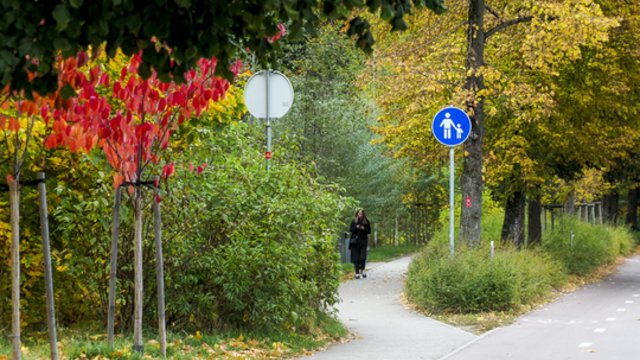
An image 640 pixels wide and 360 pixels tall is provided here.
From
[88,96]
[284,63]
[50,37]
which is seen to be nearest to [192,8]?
[50,37]

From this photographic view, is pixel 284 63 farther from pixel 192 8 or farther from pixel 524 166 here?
pixel 192 8

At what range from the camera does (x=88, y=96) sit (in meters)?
8.20

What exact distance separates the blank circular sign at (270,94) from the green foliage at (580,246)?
1304 cm

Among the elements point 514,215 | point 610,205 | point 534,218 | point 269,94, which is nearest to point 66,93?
point 269,94

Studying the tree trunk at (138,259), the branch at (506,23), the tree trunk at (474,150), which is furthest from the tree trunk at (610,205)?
the tree trunk at (138,259)

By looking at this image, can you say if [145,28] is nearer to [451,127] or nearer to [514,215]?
[451,127]

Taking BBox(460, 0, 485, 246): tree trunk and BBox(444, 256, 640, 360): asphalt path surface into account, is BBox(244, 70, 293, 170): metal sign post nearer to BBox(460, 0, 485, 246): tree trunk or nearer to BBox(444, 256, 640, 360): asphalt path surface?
BBox(444, 256, 640, 360): asphalt path surface

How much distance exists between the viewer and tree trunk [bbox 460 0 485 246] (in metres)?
20.8

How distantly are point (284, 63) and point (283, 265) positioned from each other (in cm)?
2061

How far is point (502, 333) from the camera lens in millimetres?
14609

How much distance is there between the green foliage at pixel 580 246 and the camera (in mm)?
26656

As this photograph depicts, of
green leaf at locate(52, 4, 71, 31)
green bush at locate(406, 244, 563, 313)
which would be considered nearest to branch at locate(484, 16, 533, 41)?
green bush at locate(406, 244, 563, 313)

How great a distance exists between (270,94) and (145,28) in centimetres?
861

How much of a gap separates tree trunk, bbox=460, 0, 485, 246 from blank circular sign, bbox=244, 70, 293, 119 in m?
7.37
